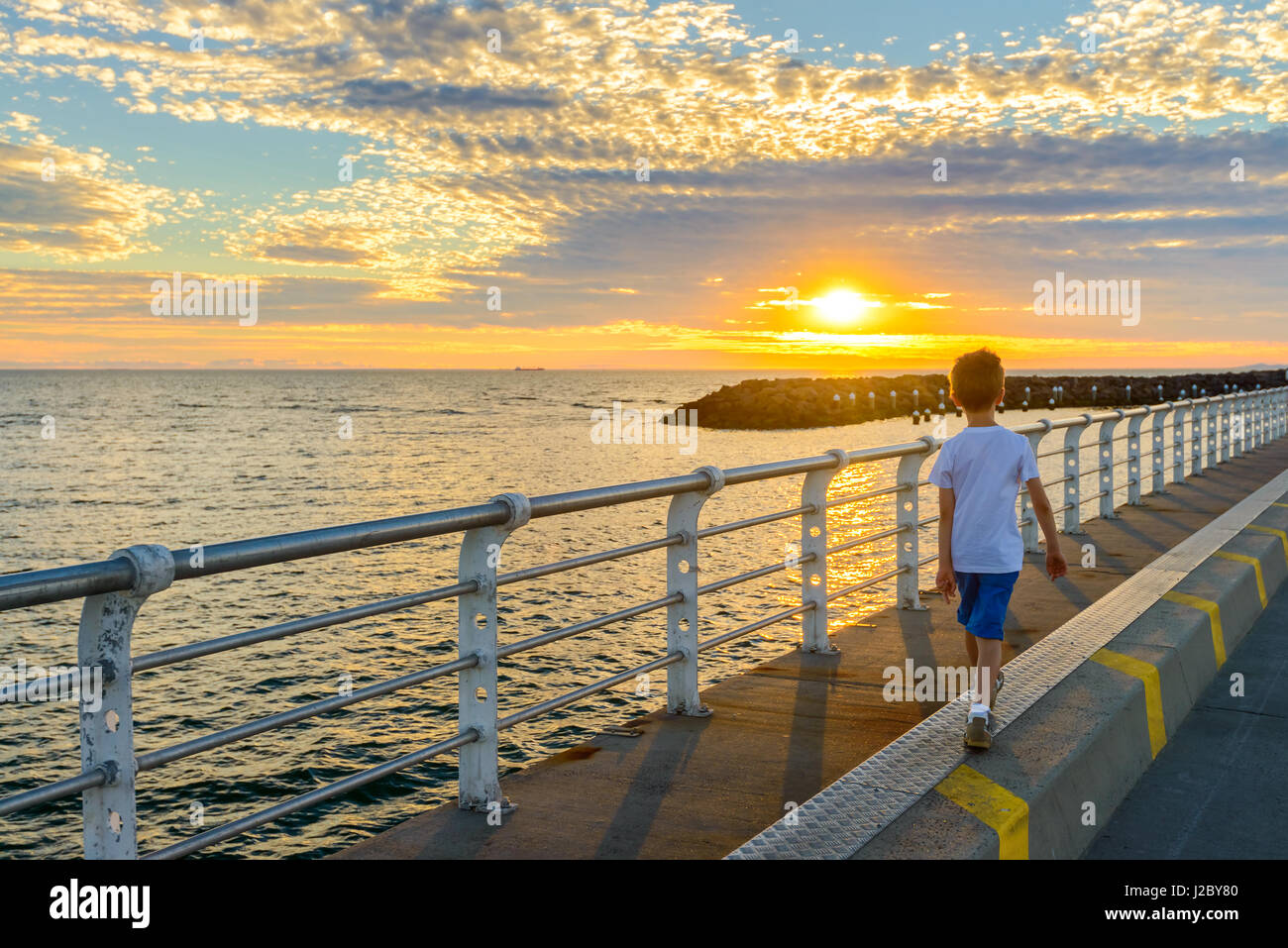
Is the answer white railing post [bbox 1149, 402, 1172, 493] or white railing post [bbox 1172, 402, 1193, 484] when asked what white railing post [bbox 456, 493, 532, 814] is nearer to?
white railing post [bbox 1149, 402, 1172, 493]

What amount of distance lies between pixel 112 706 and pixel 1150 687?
471 centimetres

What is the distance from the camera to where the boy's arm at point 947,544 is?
4625 millimetres

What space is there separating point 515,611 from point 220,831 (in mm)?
15040

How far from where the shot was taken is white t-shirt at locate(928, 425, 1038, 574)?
4625 millimetres

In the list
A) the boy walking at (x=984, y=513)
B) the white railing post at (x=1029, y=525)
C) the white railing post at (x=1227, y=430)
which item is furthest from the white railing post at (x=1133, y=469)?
the boy walking at (x=984, y=513)

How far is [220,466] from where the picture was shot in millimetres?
51312

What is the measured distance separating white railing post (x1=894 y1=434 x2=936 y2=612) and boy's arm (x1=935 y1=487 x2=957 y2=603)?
9.35ft

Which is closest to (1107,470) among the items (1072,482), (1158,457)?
(1072,482)

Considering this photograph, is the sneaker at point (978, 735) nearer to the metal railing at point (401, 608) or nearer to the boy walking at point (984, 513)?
the boy walking at point (984, 513)

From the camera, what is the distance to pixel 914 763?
421 centimetres

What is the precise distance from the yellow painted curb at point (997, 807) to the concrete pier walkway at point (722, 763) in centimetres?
63

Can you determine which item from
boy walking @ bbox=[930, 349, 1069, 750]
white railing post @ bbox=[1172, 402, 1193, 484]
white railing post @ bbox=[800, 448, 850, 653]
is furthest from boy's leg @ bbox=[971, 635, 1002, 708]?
white railing post @ bbox=[1172, 402, 1193, 484]

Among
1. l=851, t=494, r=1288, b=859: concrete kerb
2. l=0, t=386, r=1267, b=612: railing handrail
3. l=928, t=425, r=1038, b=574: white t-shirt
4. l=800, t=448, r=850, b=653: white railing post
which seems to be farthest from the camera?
l=800, t=448, r=850, b=653: white railing post
